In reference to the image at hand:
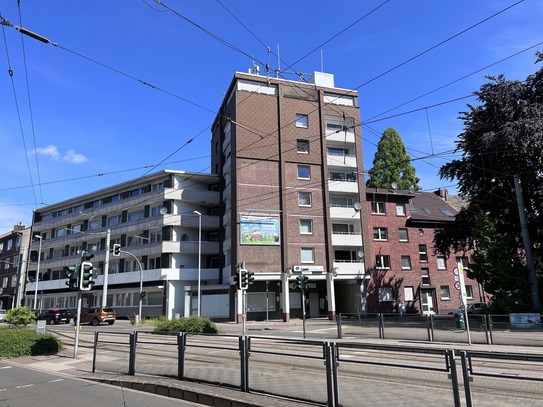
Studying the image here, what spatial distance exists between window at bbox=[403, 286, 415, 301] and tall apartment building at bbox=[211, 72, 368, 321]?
5.50 metres

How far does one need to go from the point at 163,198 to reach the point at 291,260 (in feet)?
54.7

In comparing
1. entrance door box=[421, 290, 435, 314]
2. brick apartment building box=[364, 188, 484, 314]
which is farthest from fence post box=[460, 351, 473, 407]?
entrance door box=[421, 290, 435, 314]

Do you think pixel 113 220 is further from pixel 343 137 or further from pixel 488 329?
pixel 488 329

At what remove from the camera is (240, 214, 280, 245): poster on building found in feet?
128

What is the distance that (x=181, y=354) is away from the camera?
9180 mm

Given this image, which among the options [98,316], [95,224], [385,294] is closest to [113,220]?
[95,224]

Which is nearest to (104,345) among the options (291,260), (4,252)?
(291,260)

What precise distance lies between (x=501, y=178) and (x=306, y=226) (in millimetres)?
17161

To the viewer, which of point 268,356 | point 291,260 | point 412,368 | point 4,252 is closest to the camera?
point 412,368

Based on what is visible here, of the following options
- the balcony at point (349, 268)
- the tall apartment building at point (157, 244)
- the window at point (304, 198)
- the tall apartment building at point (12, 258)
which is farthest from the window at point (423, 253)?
the tall apartment building at point (12, 258)

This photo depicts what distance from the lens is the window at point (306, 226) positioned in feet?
135

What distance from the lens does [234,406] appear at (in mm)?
6809

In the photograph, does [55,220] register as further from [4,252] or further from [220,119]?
[220,119]

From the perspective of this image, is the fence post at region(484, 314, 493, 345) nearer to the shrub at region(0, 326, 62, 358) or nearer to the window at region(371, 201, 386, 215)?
the shrub at region(0, 326, 62, 358)
